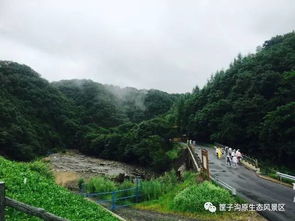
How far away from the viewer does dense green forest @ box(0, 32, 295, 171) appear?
160 feet

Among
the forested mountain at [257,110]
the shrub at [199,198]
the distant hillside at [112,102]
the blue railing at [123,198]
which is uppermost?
the distant hillside at [112,102]

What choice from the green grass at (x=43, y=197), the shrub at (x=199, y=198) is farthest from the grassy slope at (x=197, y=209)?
the green grass at (x=43, y=197)

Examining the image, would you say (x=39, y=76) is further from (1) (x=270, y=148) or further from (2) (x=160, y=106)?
(1) (x=270, y=148)

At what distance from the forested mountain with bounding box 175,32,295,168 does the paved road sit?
487 inches

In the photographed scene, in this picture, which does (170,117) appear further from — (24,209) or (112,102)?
(24,209)

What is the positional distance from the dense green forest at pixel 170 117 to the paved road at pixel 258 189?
1387 centimetres

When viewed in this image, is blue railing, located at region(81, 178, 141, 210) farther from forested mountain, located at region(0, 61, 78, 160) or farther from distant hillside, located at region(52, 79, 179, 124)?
distant hillside, located at region(52, 79, 179, 124)

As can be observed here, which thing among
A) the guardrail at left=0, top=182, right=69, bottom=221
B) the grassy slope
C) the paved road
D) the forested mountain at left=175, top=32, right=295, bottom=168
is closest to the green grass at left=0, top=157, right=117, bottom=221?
the guardrail at left=0, top=182, right=69, bottom=221

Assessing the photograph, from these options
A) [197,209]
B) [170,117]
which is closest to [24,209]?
[197,209]

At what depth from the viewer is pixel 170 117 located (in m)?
88.6

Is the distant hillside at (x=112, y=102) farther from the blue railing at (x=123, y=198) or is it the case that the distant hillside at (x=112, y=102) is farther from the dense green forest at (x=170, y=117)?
the blue railing at (x=123, y=198)

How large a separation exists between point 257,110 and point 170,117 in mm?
38606

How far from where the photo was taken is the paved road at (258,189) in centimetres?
1658

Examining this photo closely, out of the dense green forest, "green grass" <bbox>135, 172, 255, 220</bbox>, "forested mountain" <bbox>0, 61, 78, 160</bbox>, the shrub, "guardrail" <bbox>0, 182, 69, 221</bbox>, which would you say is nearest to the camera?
"guardrail" <bbox>0, 182, 69, 221</bbox>
